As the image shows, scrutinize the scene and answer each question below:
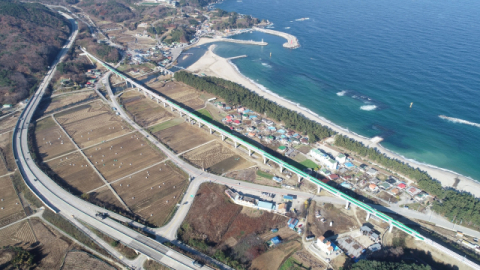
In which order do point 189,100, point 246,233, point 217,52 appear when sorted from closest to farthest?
point 246,233 → point 189,100 → point 217,52

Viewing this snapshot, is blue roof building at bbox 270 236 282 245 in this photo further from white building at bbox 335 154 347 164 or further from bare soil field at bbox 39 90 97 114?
bare soil field at bbox 39 90 97 114

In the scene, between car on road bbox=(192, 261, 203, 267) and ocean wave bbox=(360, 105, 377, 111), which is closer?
car on road bbox=(192, 261, 203, 267)

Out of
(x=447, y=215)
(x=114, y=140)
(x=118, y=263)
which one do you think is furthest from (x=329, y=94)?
(x=118, y=263)

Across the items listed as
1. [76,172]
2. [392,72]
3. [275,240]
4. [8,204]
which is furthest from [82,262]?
[392,72]

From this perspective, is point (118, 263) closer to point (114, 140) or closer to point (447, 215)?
point (114, 140)

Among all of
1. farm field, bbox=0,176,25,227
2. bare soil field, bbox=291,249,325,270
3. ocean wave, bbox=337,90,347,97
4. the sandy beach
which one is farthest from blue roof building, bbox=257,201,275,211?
ocean wave, bbox=337,90,347,97

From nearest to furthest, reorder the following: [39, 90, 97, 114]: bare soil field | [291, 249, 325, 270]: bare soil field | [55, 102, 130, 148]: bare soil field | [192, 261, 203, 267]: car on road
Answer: [192, 261, 203, 267]: car on road → [291, 249, 325, 270]: bare soil field → [55, 102, 130, 148]: bare soil field → [39, 90, 97, 114]: bare soil field

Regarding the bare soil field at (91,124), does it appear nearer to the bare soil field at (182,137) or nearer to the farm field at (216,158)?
the bare soil field at (182,137)
